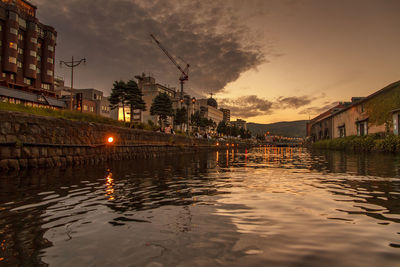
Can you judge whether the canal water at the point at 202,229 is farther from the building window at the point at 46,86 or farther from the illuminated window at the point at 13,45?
the building window at the point at 46,86

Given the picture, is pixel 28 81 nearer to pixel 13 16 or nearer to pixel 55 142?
pixel 13 16

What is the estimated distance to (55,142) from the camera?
11.9m

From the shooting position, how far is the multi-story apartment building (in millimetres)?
49750

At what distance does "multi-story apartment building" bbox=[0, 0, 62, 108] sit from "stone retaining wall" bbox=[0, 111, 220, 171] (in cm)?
3705

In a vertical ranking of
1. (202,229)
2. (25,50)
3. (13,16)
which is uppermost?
(13,16)

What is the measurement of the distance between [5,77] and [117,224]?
61.6 meters

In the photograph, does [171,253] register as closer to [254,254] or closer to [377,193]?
[254,254]

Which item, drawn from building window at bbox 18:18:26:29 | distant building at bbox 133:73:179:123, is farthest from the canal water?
distant building at bbox 133:73:179:123

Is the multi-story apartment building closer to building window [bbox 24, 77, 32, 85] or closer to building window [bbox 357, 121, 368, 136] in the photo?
building window [bbox 24, 77, 32, 85]

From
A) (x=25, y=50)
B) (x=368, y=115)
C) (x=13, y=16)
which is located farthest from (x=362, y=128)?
(x=13, y=16)

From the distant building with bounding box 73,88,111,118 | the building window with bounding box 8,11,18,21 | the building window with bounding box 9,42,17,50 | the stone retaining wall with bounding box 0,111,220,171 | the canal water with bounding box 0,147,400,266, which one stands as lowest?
the canal water with bounding box 0,147,400,266

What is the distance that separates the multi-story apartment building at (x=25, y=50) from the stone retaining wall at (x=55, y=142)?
37.1 meters

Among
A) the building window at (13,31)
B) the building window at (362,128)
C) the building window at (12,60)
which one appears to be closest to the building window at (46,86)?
the building window at (12,60)

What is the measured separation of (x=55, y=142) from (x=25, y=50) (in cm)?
5710
